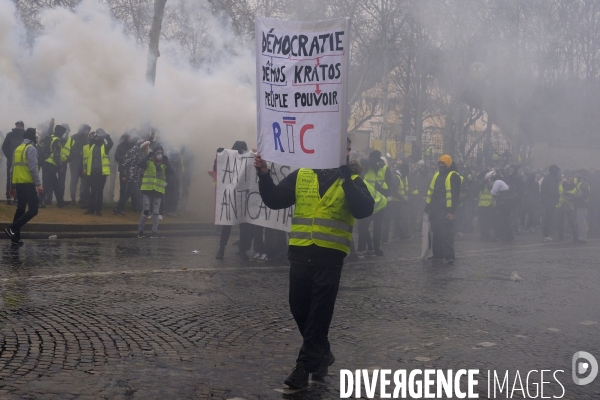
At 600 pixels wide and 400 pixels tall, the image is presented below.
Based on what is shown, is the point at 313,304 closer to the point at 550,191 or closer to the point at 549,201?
the point at 549,201

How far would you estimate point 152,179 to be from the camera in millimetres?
14898

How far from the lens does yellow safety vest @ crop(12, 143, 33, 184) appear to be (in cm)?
1234

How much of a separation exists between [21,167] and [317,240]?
8272mm

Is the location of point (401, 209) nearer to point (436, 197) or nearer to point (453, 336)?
point (436, 197)

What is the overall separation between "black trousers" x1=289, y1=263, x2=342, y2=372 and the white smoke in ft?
55.8

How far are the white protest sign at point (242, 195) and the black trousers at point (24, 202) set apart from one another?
2886mm

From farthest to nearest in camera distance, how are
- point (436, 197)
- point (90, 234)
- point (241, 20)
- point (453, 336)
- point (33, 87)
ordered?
point (241, 20) < point (33, 87) < point (90, 234) < point (436, 197) < point (453, 336)

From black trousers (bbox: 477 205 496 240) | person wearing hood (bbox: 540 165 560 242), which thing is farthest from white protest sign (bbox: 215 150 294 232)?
person wearing hood (bbox: 540 165 560 242)

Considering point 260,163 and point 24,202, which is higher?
point 260,163

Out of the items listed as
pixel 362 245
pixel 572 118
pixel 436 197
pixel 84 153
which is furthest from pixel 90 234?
pixel 572 118

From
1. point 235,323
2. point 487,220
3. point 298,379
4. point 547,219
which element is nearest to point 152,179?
point 235,323

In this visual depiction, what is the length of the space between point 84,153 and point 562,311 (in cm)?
1175

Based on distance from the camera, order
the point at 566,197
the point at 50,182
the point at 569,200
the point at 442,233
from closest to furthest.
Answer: the point at 442,233, the point at 50,182, the point at 569,200, the point at 566,197

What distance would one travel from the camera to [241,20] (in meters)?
26.3
